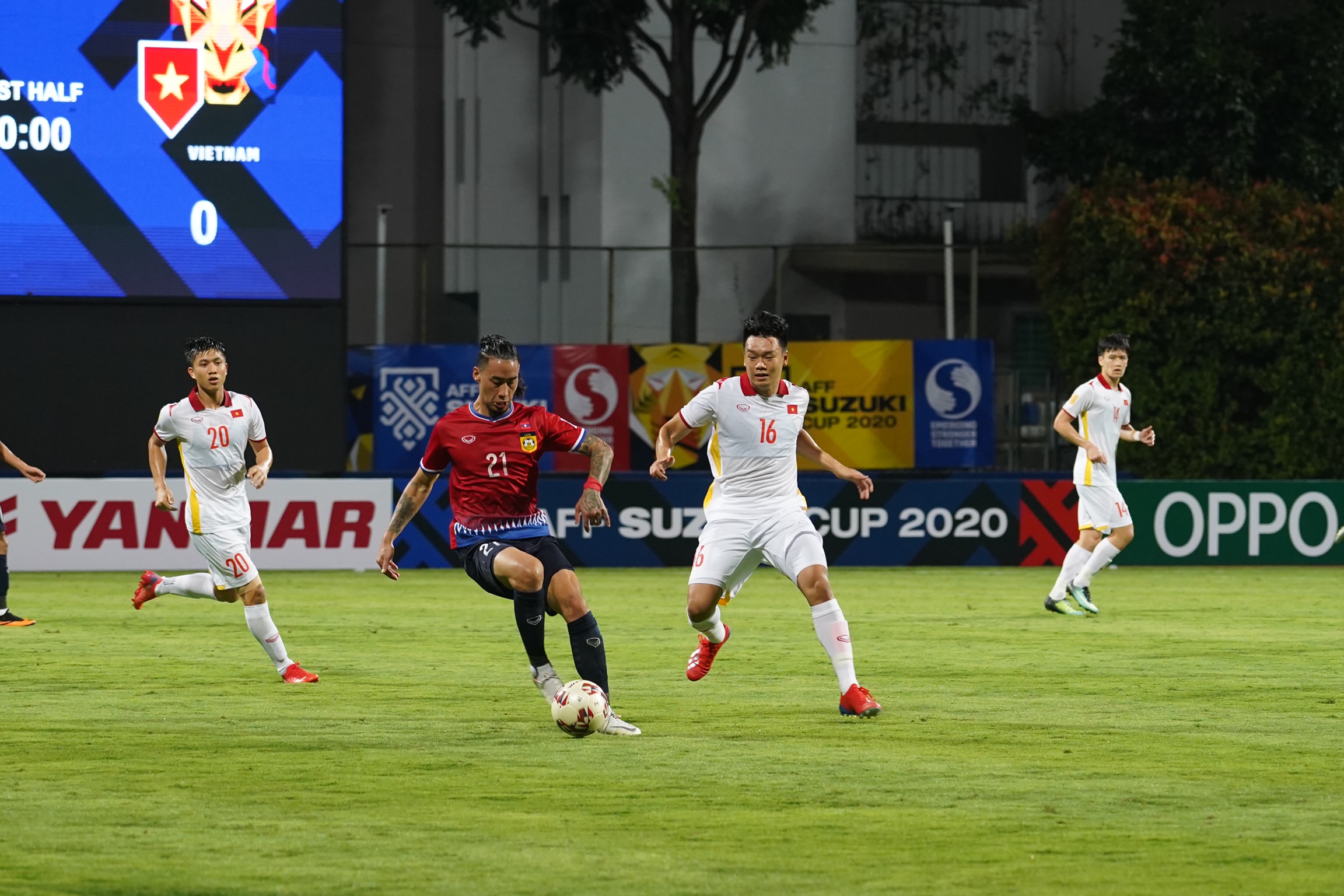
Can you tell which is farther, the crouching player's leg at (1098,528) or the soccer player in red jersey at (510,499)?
the crouching player's leg at (1098,528)

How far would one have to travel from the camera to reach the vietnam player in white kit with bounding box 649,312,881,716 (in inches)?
414

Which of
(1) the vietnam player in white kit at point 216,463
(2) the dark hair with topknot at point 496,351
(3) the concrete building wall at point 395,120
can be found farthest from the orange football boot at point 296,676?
(3) the concrete building wall at point 395,120

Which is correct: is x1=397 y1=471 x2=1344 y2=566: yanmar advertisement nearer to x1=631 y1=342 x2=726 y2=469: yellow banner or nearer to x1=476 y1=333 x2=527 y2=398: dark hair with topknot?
x1=631 y1=342 x2=726 y2=469: yellow banner

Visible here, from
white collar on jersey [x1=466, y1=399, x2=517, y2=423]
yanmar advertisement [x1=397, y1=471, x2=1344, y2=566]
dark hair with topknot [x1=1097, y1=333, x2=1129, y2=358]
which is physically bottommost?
yanmar advertisement [x1=397, y1=471, x2=1344, y2=566]

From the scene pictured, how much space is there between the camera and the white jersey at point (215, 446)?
1289 centimetres

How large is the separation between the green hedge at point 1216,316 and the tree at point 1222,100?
7.41 feet

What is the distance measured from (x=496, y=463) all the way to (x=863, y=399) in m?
18.4

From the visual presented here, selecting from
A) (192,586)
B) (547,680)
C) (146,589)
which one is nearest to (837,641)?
(547,680)

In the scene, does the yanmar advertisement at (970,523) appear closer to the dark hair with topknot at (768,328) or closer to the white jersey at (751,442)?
the white jersey at (751,442)

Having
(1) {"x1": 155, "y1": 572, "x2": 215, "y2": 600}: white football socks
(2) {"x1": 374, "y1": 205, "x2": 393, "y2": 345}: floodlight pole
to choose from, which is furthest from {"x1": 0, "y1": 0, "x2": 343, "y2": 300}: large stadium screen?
(1) {"x1": 155, "y1": 572, "x2": 215, "y2": 600}: white football socks

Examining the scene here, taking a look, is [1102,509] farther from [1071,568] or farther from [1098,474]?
[1071,568]

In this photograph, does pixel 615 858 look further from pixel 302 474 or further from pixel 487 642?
pixel 302 474

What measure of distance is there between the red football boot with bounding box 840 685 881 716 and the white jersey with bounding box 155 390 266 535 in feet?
15.4

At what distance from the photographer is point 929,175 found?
35469 mm
